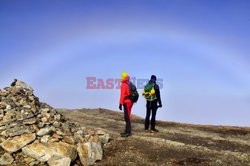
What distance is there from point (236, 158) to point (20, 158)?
852 centimetres

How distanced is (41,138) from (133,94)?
4804 millimetres

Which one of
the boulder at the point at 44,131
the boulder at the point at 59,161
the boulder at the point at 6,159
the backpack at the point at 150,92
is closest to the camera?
the boulder at the point at 59,161

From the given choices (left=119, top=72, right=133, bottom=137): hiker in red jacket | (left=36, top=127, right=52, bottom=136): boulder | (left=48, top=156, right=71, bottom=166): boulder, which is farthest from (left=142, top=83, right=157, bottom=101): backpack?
(left=48, top=156, right=71, bottom=166): boulder

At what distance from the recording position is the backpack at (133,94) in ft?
54.4

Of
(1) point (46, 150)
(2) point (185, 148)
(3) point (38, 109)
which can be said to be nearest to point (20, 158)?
(1) point (46, 150)

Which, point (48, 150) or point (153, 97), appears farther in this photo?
point (153, 97)

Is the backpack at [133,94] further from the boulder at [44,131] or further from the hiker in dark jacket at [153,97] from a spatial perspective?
the boulder at [44,131]

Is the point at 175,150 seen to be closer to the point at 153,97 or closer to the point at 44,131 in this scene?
the point at 153,97

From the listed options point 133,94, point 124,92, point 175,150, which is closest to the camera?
point 175,150

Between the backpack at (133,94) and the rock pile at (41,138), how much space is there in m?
2.17

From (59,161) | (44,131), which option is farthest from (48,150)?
(44,131)

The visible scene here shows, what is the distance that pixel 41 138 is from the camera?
13.8m

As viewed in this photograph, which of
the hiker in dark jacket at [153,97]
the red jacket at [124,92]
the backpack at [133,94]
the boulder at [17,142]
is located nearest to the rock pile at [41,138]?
the boulder at [17,142]

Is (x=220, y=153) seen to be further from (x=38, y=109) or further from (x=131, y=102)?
(x=38, y=109)
